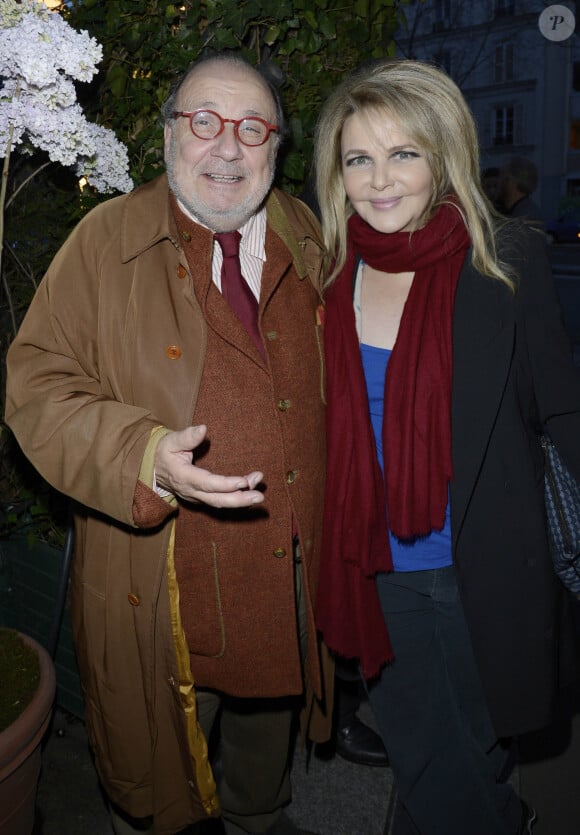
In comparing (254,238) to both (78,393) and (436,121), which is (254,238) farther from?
(78,393)

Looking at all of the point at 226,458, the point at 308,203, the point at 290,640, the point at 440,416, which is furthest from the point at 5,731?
the point at 308,203

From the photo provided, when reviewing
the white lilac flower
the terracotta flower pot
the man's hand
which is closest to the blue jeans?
the man's hand

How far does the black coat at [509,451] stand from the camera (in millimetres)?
2086

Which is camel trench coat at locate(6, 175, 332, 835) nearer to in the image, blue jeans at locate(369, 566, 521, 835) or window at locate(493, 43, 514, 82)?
→ blue jeans at locate(369, 566, 521, 835)

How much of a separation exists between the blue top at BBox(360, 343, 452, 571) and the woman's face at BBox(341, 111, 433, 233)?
0.36m

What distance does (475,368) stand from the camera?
6.85ft

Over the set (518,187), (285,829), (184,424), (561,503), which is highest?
(518,187)

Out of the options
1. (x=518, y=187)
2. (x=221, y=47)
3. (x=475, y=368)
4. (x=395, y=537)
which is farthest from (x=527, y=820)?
(x=518, y=187)

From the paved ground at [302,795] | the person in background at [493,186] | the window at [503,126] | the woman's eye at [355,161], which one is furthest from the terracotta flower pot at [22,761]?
the window at [503,126]

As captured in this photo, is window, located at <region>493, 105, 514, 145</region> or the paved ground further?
window, located at <region>493, 105, 514, 145</region>

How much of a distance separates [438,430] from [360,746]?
167cm

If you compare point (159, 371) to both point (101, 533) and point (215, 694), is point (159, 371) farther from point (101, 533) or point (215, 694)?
point (215, 694)

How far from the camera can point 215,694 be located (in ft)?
8.21

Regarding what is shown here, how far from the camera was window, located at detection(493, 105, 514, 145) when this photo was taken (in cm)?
3509
